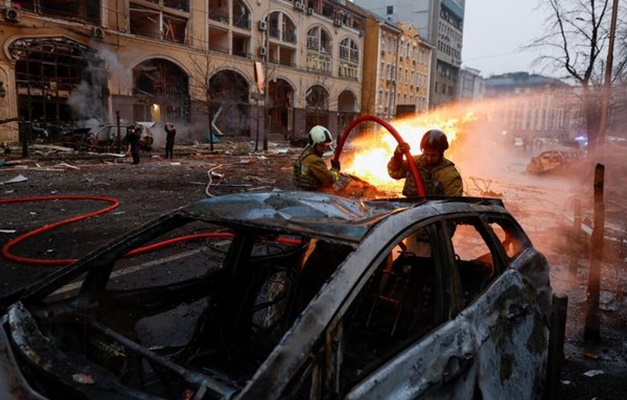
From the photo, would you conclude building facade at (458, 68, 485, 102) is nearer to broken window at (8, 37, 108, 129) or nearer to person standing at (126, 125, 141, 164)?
broken window at (8, 37, 108, 129)

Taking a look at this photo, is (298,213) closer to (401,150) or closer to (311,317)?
(311,317)

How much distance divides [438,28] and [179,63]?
5360 cm

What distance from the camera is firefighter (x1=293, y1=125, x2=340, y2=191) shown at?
5.52 m

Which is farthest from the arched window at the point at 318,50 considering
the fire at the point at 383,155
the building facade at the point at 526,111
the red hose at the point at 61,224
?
the red hose at the point at 61,224

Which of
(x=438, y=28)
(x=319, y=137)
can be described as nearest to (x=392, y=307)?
(x=319, y=137)

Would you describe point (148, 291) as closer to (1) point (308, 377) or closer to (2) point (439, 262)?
(1) point (308, 377)

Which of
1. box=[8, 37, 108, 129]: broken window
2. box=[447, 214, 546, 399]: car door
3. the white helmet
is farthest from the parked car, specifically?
box=[447, 214, 546, 399]: car door

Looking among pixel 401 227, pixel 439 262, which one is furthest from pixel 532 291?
pixel 401 227

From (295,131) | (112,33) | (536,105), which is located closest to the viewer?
(112,33)

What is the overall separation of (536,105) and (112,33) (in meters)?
105

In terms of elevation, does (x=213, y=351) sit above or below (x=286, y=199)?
below

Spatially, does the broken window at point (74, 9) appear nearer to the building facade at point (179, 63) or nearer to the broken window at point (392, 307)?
the building facade at point (179, 63)

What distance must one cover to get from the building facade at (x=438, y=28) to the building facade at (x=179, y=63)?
24.6 m

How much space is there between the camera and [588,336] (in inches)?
177
